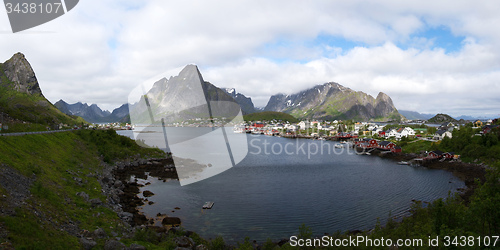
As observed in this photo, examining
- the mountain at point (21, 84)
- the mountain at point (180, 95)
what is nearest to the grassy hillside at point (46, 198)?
the mountain at point (180, 95)

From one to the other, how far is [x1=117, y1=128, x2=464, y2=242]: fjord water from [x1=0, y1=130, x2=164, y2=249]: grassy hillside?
803 centimetres

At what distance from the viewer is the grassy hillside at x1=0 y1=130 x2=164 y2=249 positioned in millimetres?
13734

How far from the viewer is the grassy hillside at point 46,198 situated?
13.7 metres

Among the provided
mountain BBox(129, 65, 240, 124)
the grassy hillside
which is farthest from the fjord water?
mountain BBox(129, 65, 240, 124)

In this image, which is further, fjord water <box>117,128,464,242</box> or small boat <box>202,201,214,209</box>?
small boat <box>202,201,214,209</box>

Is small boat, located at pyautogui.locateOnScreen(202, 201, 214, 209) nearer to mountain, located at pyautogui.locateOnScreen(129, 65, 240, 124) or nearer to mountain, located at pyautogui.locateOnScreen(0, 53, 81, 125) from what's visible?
mountain, located at pyautogui.locateOnScreen(129, 65, 240, 124)

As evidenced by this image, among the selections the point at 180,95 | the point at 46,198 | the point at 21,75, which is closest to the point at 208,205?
the point at 46,198

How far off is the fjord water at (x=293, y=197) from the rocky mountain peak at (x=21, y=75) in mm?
152361

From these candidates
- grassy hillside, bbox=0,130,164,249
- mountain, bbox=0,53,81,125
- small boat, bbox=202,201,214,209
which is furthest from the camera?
mountain, bbox=0,53,81,125

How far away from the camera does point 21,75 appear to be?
147750mm

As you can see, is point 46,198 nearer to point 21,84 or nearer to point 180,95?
point 180,95

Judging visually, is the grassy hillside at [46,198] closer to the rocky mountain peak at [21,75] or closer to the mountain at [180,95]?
the mountain at [180,95]

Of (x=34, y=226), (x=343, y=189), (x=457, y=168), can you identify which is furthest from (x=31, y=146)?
(x=457, y=168)

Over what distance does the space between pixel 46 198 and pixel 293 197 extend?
28.6m
